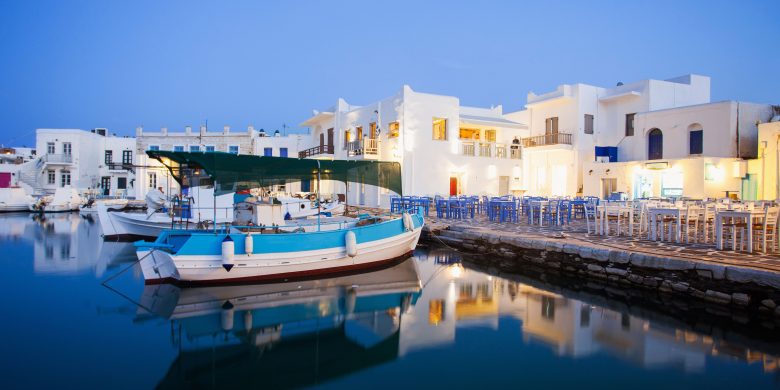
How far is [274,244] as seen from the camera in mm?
10562

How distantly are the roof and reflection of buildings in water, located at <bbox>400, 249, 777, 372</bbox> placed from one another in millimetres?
16643

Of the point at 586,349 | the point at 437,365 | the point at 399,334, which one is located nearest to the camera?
the point at 437,365

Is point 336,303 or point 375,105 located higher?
point 375,105

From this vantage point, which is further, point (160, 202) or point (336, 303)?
point (160, 202)

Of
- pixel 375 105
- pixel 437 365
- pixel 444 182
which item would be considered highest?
pixel 375 105

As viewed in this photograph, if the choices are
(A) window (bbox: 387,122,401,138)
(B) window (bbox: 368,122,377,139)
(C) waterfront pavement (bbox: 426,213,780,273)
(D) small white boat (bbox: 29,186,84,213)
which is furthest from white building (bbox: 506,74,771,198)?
(D) small white boat (bbox: 29,186,84,213)

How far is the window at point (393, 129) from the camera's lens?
971 inches

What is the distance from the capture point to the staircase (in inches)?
1569

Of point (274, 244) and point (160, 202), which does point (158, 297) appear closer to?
point (274, 244)

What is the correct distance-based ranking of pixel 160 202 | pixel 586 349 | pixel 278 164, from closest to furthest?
pixel 586 349 < pixel 278 164 < pixel 160 202

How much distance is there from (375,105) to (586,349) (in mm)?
21104

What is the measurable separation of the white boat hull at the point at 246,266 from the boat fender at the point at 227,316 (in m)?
1.29

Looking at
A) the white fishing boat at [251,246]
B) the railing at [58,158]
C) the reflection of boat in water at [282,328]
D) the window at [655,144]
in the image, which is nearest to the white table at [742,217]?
the reflection of boat in water at [282,328]

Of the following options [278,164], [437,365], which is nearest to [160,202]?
[278,164]
